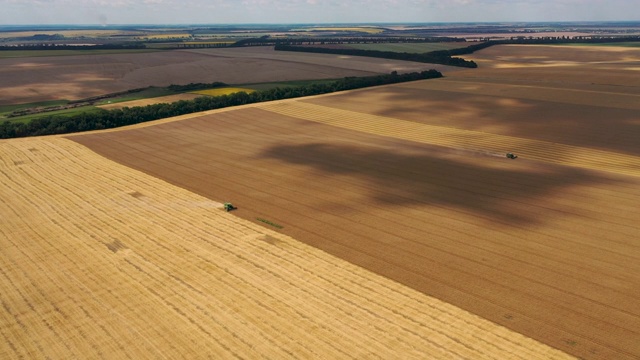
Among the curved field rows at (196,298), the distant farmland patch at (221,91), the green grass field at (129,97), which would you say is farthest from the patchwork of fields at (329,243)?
the distant farmland patch at (221,91)

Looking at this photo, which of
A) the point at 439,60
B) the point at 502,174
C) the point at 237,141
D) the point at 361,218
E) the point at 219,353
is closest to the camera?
the point at 219,353

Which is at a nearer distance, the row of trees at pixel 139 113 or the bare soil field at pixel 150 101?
the row of trees at pixel 139 113

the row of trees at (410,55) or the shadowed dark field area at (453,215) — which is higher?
the row of trees at (410,55)

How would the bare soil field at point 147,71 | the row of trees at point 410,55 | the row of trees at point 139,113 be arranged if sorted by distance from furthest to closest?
1. the row of trees at point 410,55
2. the bare soil field at point 147,71
3. the row of trees at point 139,113

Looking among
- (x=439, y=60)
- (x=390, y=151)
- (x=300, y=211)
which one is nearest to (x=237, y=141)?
(x=390, y=151)

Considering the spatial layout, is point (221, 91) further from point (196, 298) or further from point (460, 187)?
point (196, 298)

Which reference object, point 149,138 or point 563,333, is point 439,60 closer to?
point 149,138

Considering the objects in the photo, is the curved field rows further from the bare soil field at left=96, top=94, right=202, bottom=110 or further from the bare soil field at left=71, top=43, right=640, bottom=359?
the bare soil field at left=96, top=94, right=202, bottom=110

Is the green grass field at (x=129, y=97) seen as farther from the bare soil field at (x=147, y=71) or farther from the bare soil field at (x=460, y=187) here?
the bare soil field at (x=460, y=187)
